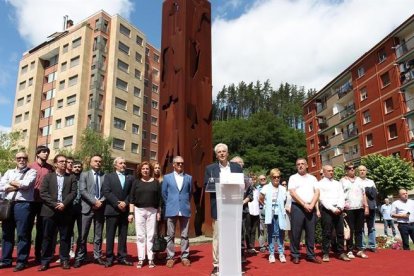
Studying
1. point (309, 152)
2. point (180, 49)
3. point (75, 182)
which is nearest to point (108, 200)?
point (75, 182)

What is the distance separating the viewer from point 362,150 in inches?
1394

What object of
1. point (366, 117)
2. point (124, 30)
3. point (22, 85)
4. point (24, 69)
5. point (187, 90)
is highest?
point (124, 30)

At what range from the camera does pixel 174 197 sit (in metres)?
5.99

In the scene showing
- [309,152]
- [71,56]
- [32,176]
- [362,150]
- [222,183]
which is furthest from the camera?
[309,152]

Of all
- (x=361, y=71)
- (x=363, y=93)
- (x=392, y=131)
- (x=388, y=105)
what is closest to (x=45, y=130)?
(x=363, y=93)

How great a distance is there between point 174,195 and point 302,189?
7.29ft

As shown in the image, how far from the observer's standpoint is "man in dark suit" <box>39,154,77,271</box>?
5742mm

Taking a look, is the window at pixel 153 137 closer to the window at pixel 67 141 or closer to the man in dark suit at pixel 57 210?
the window at pixel 67 141

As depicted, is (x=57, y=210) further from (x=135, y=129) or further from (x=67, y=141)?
(x=135, y=129)

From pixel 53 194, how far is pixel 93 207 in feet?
2.25

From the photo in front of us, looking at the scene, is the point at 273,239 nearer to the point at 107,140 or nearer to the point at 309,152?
the point at 107,140

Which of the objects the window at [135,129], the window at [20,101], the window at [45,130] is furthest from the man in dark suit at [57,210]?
the window at [20,101]

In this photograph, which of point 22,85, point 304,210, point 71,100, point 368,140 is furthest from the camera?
point 22,85

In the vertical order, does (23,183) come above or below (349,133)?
below
